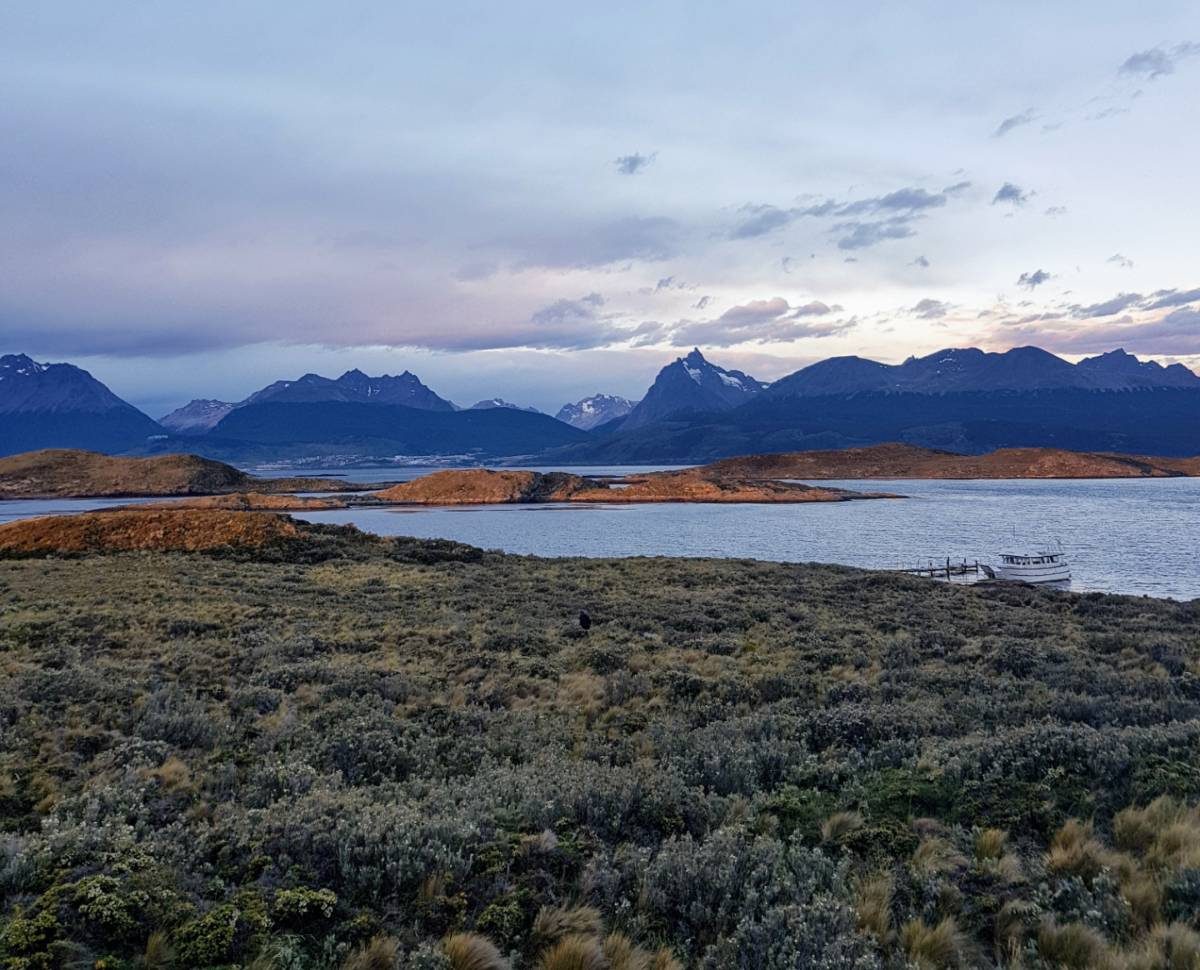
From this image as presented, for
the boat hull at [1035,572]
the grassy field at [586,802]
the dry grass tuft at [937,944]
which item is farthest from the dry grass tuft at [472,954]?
the boat hull at [1035,572]

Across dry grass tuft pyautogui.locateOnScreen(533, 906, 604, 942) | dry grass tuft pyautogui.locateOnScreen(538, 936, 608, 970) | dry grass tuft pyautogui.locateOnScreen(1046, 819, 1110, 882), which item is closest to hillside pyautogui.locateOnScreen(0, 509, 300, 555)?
dry grass tuft pyautogui.locateOnScreen(533, 906, 604, 942)

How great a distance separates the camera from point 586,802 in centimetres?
766

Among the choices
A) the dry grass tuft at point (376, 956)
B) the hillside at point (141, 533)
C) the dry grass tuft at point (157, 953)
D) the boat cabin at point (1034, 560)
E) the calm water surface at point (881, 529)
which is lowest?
the calm water surface at point (881, 529)

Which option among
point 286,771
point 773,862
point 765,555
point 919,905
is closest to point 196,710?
point 286,771

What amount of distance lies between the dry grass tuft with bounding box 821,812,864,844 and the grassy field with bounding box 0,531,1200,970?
1.9 inches

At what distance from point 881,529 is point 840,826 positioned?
7957 cm

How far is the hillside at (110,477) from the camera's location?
159 m

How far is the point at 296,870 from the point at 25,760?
18.1 feet

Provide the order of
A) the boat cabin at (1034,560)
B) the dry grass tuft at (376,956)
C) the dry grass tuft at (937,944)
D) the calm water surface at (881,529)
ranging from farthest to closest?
1. the calm water surface at (881,529)
2. the boat cabin at (1034,560)
3. the dry grass tuft at (937,944)
4. the dry grass tuft at (376,956)

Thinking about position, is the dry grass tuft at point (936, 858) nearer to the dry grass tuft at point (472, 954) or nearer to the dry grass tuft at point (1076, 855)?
the dry grass tuft at point (1076, 855)

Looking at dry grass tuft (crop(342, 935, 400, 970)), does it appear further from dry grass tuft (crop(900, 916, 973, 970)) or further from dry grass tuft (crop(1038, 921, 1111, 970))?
dry grass tuft (crop(1038, 921, 1111, 970))

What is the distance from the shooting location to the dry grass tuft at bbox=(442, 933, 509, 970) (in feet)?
16.5

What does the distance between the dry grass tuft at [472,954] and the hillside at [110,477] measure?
17224 cm

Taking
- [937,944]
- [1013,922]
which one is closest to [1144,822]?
[1013,922]
